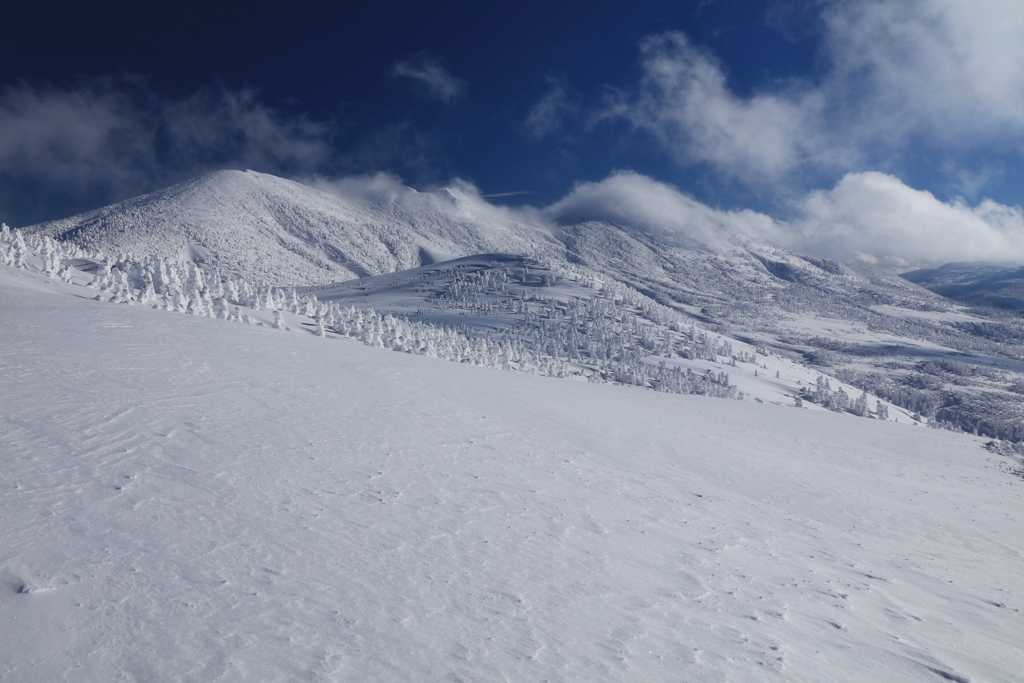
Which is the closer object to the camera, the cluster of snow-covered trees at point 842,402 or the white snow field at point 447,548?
the white snow field at point 447,548

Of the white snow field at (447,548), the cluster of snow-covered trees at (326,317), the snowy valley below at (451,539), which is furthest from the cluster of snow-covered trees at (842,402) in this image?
the white snow field at (447,548)

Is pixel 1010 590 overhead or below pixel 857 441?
below

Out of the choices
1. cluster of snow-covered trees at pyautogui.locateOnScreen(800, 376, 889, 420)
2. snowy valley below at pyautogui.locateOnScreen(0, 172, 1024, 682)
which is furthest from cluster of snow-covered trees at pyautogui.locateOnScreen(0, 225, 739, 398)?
snowy valley below at pyautogui.locateOnScreen(0, 172, 1024, 682)

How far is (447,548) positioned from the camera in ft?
30.6

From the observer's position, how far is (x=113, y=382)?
18.4 m

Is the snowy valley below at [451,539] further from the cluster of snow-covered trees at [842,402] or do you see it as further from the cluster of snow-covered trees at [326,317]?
the cluster of snow-covered trees at [842,402]

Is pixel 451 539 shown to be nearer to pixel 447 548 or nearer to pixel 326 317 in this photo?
pixel 447 548

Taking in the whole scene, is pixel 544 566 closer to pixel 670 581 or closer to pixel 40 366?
pixel 670 581

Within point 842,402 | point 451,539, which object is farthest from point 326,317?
point 842,402

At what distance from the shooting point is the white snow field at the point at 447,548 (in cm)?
650

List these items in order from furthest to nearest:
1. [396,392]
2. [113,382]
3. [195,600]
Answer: [396,392], [113,382], [195,600]

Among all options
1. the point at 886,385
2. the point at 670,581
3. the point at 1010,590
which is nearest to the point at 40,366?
the point at 670,581

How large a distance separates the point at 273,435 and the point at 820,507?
689 inches

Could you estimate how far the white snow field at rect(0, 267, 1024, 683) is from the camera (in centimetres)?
650
